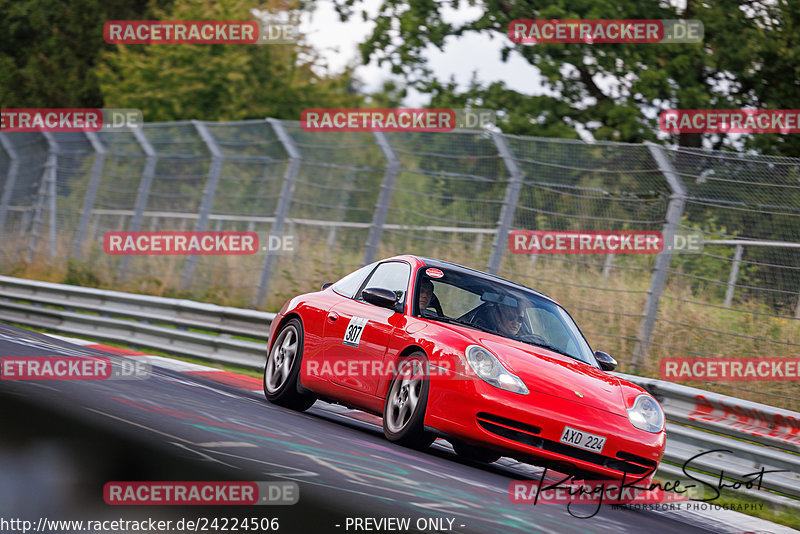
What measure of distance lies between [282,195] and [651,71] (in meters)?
8.31

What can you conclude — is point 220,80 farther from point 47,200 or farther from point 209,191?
point 209,191

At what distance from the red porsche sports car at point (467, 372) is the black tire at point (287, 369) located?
0.04 feet

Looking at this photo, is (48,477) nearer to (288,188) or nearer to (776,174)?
(776,174)

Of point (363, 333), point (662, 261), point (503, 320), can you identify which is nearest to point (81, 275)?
point (662, 261)

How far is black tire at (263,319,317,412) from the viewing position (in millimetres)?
9281

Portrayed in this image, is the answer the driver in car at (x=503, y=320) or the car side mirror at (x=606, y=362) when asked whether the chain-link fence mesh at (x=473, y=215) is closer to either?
the car side mirror at (x=606, y=362)

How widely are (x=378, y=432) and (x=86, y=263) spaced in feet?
43.4

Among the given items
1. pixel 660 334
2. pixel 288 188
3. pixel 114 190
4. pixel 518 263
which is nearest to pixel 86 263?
pixel 114 190

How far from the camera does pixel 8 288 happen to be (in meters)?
Answer: 18.4

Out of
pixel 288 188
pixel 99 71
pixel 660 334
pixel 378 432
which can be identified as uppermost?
pixel 99 71

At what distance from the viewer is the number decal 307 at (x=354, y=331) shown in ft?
27.8

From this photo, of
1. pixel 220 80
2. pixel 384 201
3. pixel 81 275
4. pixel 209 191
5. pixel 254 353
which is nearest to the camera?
pixel 254 353

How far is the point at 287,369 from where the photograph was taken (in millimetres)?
9406

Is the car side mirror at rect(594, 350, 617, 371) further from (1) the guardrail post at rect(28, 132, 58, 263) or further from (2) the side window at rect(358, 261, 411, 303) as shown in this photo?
(1) the guardrail post at rect(28, 132, 58, 263)
